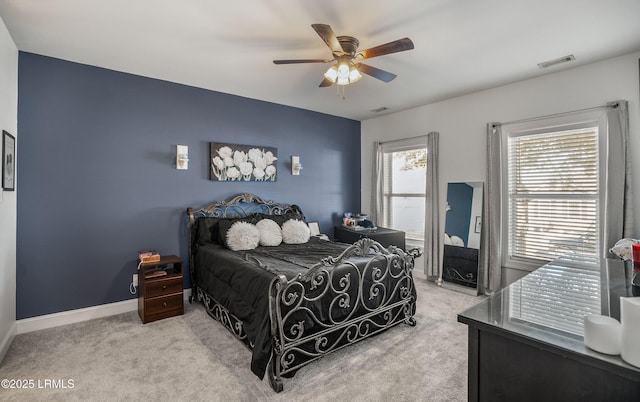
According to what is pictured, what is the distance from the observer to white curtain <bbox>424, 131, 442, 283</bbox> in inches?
175

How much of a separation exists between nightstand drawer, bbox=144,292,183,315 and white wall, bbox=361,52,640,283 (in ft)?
11.9

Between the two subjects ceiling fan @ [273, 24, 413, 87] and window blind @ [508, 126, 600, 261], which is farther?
window blind @ [508, 126, 600, 261]

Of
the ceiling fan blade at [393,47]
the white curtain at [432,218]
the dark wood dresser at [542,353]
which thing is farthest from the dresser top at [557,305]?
the white curtain at [432,218]

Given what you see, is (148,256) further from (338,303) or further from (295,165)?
(295,165)

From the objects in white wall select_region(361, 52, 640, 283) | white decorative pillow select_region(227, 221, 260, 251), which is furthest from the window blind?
white decorative pillow select_region(227, 221, 260, 251)

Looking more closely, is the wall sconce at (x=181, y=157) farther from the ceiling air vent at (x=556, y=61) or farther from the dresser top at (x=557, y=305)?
the ceiling air vent at (x=556, y=61)

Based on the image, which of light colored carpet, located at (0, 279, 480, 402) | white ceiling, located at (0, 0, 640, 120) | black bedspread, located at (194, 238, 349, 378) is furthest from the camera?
white ceiling, located at (0, 0, 640, 120)

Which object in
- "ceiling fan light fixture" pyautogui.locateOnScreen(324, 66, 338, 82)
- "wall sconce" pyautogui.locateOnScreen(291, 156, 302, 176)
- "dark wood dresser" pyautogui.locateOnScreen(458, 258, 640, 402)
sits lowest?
"dark wood dresser" pyautogui.locateOnScreen(458, 258, 640, 402)

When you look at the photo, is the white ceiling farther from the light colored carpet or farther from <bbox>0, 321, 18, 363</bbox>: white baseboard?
the light colored carpet

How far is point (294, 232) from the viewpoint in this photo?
12.8 ft

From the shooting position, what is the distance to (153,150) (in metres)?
3.58

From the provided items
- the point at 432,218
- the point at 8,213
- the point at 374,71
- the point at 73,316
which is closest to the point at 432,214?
the point at 432,218

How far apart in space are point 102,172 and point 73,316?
4.95ft

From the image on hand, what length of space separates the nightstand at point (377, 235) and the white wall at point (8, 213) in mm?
3833
